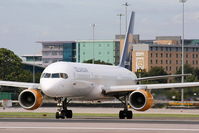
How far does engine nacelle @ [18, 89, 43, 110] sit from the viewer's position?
56.0m

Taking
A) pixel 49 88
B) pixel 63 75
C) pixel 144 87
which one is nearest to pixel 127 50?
pixel 144 87

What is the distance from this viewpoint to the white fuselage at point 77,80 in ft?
179

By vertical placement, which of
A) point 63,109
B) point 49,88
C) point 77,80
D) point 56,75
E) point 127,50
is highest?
point 127,50

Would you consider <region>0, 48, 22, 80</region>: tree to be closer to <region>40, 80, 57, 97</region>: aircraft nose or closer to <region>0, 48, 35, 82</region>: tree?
<region>0, 48, 35, 82</region>: tree

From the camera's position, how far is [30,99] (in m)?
57.0

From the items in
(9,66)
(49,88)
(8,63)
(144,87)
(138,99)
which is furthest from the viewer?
(8,63)

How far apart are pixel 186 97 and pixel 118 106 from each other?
9946 mm

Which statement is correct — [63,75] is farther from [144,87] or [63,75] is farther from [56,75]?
[144,87]

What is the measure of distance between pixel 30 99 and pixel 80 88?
3.88 meters

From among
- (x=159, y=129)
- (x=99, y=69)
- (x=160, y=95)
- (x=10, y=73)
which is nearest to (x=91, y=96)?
(x=99, y=69)

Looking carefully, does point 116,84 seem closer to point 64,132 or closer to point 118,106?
point 64,132

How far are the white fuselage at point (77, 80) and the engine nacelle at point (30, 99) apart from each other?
1.51 meters

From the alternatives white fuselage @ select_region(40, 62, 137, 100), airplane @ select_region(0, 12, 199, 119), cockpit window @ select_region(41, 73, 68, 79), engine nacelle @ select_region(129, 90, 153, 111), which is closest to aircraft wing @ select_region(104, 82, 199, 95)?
airplane @ select_region(0, 12, 199, 119)

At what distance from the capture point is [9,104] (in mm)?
94000
